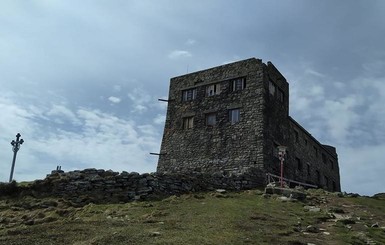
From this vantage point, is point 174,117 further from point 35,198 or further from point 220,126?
point 35,198

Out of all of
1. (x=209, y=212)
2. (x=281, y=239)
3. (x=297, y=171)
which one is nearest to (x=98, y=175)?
(x=209, y=212)

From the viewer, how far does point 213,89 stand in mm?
36000

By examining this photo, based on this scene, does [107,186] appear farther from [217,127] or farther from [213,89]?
[213,89]

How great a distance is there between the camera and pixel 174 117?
3753 cm

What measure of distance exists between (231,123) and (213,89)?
3.89 meters

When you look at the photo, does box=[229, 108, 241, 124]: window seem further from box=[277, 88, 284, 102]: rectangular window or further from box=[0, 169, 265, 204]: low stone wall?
box=[0, 169, 265, 204]: low stone wall

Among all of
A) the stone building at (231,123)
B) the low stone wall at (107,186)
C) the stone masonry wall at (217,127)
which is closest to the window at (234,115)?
the stone building at (231,123)

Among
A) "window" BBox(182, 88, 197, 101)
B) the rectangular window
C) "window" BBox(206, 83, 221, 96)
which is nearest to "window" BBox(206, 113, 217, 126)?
"window" BBox(206, 83, 221, 96)

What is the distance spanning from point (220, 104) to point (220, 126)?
6.48 feet

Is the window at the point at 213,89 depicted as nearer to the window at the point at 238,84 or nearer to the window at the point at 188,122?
the window at the point at 238,84

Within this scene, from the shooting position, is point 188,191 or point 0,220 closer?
point 0,220

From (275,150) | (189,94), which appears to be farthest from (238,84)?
(275,150)

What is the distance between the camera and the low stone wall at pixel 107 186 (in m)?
19.8

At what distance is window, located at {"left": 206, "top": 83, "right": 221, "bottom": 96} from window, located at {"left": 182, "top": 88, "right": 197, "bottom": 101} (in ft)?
4.54
